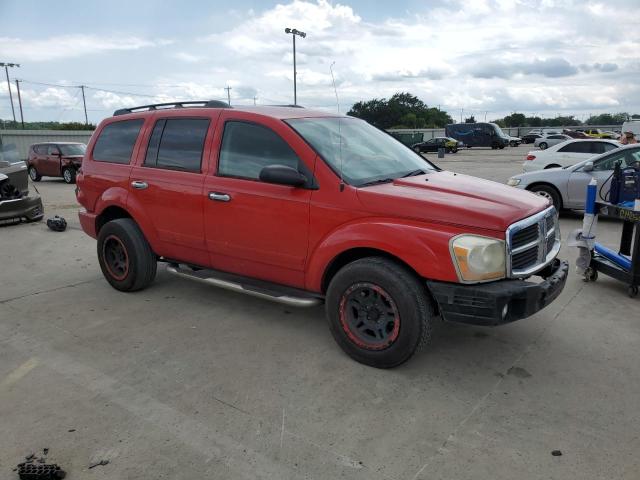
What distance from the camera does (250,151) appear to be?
4.27 m

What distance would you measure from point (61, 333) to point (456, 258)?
11.1ft

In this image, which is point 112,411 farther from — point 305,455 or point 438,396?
point 438,396

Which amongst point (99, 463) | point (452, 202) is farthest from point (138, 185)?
point (452, 202)

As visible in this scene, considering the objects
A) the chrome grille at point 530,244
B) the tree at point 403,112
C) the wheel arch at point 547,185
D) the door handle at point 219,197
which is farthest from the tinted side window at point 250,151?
the tree at point 403,112

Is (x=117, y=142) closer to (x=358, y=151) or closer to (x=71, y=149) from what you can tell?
(x=358, y=151)

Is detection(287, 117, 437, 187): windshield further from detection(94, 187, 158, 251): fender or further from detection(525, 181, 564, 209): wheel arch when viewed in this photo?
detection(525, 181, 564, 209): wheel arch

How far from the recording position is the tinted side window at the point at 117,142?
5.20m

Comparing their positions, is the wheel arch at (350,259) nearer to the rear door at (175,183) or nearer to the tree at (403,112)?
the rear door at (175,183)

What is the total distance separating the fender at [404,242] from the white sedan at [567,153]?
11.1 metres

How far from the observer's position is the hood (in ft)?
10.9

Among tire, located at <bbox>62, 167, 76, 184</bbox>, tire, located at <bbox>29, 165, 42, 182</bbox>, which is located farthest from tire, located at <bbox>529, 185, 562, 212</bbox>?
tire, located at <bbox>29, 165, 42, 182</bbox>

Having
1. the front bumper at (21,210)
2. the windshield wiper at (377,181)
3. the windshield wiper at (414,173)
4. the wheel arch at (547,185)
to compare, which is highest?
the windshield wiper at (414,173)

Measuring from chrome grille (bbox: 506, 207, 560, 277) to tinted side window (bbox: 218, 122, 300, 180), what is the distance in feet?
5.53

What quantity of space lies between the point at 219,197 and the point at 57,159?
663 inches
